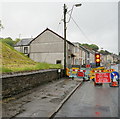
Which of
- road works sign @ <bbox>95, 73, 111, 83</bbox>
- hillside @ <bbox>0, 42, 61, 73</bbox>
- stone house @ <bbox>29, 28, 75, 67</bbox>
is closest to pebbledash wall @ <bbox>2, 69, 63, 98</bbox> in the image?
hillside @ <bbox>0, 42, 61, 73</bbox>

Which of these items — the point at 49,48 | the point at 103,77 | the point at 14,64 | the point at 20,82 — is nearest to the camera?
the point at 20,82

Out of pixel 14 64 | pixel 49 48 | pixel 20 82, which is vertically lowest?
pixel 20 82

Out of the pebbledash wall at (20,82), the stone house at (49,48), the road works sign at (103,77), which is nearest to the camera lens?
the pebbledash wall at (20,82)

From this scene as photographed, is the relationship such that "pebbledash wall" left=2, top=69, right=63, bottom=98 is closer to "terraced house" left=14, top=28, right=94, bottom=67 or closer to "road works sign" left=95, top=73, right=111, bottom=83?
"road works sign" left=95, top=73, right=111, bottom=83

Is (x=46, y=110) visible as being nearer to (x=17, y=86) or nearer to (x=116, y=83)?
(x=17, y=86)

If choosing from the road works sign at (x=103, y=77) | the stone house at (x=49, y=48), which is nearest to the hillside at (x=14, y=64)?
the road works sign at (x=103, y=77)

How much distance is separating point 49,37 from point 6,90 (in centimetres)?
2658

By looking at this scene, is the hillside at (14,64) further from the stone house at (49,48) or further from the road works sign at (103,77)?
the stone house at (49,48)

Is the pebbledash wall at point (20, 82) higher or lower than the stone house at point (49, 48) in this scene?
lower

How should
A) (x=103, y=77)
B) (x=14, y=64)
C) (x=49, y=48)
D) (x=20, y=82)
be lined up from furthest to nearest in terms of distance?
(x=49, y=48)
(x=14, y=64)
(x=103, y=77)
(x=20, y=82)

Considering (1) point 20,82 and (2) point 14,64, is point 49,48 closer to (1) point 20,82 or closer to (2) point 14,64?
(2) point 14,64

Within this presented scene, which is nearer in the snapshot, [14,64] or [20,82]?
[20,82]

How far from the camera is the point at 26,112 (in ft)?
17.2

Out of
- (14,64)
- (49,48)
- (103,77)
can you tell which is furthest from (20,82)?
(49,48)
